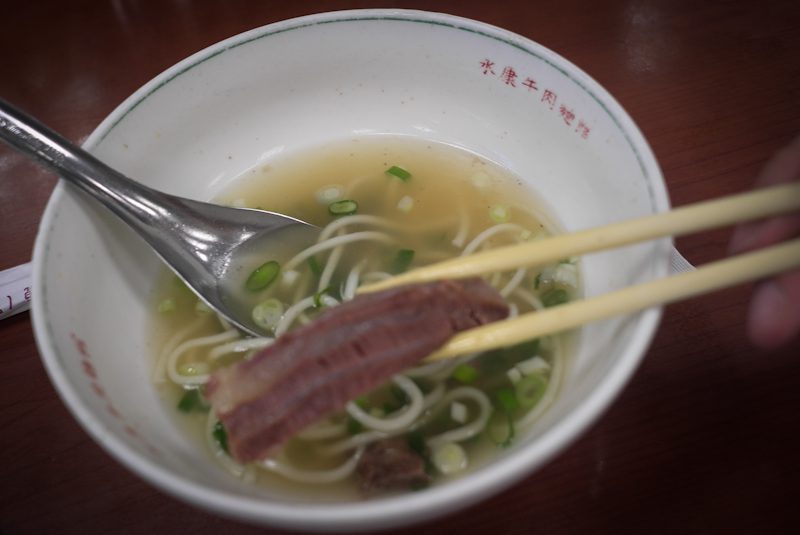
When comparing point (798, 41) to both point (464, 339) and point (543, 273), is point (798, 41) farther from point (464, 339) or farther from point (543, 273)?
point (464, 339)

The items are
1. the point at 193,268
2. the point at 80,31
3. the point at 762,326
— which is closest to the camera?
the point at 762,326

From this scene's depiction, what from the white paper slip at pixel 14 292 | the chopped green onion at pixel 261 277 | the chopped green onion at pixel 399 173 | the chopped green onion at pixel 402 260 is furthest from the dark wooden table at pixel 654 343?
the chopped green onion at pixel 399 173

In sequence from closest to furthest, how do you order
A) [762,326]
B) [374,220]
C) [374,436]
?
[762,326] < [374,436] < [374,220]

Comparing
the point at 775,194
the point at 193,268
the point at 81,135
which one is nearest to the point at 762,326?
the point at 775,194

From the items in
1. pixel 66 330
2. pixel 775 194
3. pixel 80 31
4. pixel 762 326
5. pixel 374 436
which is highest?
pixel 80 31

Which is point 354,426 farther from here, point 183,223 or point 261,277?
point 183,223

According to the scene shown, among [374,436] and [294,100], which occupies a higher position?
[294,100]
